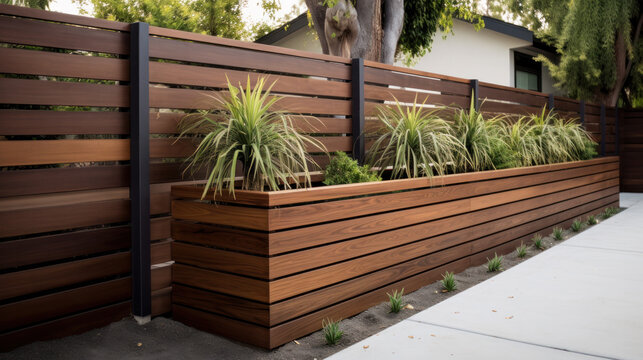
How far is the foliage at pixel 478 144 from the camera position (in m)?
4.93

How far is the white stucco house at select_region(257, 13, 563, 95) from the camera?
11.4 m

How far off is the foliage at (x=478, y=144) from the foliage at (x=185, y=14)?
17550 millimetres

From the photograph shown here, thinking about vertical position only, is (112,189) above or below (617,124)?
below

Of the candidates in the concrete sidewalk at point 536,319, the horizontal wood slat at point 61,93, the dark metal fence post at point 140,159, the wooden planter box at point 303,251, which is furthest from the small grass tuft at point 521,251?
the horizontal wood slat at point 61,93

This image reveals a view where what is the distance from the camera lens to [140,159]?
2938mm

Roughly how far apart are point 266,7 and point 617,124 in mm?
7796

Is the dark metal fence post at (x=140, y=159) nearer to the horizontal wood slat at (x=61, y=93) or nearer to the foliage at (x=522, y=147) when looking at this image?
the horizontal wood slat at (x=61, y=93)

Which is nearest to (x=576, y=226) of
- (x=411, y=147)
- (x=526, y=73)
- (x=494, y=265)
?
(x=494, y=265)

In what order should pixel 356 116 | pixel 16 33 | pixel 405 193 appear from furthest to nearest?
pixel 356 116 < pixel 405 193 < pixel 16 33

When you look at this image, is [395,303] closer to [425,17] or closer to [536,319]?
[536,319]

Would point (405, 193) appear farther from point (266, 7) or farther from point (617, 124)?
point (617, 124)

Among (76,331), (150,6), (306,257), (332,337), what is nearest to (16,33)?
(76,331)

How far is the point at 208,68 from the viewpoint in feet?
10.7

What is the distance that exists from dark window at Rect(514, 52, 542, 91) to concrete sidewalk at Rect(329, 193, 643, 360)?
9290mm
